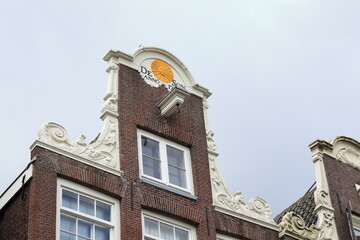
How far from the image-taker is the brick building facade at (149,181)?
813 inches

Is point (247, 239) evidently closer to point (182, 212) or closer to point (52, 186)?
point (182, 212)

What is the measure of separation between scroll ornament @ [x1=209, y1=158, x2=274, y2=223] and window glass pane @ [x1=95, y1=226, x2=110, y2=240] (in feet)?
12.0

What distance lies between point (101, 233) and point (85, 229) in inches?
15.5

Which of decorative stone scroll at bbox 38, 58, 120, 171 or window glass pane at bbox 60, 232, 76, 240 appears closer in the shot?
window glass pane at bbox 60, 232, 76, 240

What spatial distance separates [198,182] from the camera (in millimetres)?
23672

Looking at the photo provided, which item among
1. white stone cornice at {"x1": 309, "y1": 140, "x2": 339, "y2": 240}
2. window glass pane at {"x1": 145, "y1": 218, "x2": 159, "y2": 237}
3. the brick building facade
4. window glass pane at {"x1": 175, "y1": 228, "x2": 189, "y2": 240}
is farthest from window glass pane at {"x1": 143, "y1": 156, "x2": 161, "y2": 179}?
white stone cornice at {"x1": 309, "y1": 140, "x2": 339, "y2": 240}

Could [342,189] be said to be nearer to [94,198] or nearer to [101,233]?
[94,198]

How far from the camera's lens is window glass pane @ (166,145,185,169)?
2386cm

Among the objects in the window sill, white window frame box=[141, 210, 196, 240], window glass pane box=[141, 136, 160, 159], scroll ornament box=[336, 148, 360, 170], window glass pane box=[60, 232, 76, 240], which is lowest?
window glass pane box=[60, 232, 76, 240]

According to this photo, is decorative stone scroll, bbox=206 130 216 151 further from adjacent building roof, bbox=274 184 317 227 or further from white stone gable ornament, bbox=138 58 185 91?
adjacent building roof, bbox=274 184 317 227

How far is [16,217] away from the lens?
20438 mm

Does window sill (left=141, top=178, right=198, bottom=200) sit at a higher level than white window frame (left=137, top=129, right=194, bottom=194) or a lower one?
lower

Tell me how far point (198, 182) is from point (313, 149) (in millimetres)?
5124

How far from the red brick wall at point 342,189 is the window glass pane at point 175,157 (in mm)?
4928
